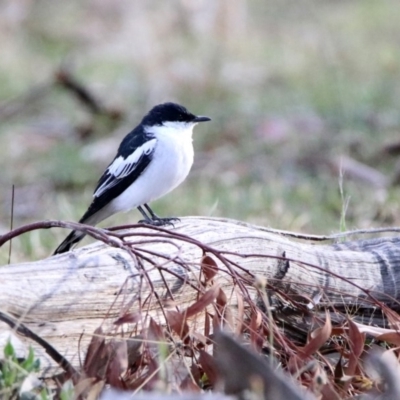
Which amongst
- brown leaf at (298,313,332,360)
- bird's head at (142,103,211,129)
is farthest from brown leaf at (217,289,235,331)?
bird's head at (142,103,211,129)

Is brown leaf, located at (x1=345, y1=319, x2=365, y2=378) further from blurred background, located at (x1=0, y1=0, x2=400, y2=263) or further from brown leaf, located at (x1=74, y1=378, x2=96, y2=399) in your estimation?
blurred background, located at (x1=0, y1=0, x2=400, y2=263)

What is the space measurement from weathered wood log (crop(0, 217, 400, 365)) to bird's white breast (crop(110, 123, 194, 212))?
1.01m

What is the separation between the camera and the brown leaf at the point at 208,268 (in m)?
3.20

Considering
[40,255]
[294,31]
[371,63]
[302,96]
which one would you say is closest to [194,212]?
[40,255]

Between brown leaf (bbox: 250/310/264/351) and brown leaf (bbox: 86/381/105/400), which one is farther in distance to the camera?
brown leaf (bbox: 250/310/264/351)

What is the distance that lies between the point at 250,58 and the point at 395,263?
8.88 m

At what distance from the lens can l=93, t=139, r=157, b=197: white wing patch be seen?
16.5 ft

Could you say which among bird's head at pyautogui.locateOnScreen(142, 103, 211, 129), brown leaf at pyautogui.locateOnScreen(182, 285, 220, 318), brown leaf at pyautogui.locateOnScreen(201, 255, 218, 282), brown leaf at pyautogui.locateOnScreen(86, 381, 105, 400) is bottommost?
brown leaf at pyautogui.locateOnScreen(86, 381, 105, 400)

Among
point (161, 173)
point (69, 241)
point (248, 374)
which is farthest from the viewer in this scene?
point (161, 173)

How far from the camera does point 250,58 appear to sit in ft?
40.9

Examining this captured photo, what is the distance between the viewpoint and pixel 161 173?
4.82 m

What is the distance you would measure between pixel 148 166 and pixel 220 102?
580cm

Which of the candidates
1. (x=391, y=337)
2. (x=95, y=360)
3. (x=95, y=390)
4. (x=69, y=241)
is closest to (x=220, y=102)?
(x=69, y=241)

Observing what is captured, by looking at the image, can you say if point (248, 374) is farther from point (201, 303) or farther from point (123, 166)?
point (123, 166)
